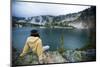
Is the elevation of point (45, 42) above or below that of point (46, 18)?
below

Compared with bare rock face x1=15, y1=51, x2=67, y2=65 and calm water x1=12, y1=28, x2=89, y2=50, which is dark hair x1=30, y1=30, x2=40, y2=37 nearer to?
calm water x1=12, y1=28, x2=89, y2=50

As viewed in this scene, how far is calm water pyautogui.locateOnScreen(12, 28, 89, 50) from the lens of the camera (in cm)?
214

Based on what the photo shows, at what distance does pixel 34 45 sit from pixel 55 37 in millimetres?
295

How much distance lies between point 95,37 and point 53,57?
26.8 inches

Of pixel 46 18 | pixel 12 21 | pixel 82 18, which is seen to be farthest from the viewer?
pixel 82 18

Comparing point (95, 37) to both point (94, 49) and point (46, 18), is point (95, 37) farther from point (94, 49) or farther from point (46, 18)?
point (46, 18)

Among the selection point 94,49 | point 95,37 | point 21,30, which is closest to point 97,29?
point 95,37

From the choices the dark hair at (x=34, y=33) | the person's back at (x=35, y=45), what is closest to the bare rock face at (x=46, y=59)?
the person's back at (x=35, y=45)

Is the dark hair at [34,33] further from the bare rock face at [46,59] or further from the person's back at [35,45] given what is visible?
the bare rock face at [46,59]

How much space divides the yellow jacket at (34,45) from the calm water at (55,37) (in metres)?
0.05

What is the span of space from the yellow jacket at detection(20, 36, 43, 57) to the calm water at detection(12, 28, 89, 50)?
5 centimetres

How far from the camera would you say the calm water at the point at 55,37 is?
2143 mm

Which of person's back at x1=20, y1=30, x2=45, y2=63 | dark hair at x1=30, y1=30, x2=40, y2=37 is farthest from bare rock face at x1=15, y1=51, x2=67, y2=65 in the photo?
dark hair at x1=30, y1=30, x2=40, y2=37

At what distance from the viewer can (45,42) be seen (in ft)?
7.40
